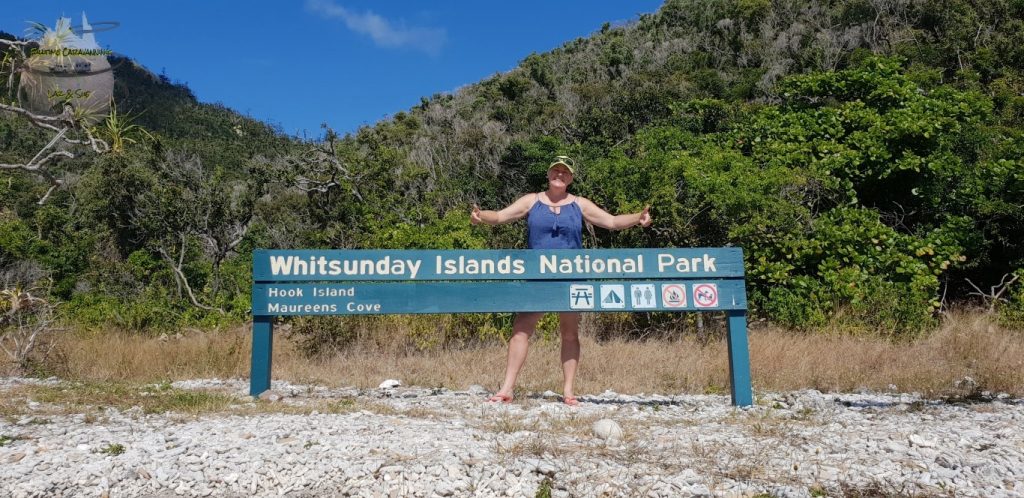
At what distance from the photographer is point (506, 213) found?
5.67 metres

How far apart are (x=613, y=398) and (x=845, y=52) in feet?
83.4

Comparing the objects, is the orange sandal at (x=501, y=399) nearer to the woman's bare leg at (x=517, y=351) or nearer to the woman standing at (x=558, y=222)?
the woman's bare leg at (x=517, y=351)

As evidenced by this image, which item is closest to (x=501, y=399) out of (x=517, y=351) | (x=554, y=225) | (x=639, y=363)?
(x=517, y=351)

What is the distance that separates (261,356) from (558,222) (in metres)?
2.44

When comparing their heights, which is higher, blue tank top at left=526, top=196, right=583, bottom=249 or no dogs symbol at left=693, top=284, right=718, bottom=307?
blue tank top at left=526, top=196, right=583, bottom=249

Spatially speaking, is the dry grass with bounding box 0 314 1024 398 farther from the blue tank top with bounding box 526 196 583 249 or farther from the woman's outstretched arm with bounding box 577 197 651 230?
the woman's outstretched arm with bounding box 577 197 651 230

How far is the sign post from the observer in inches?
220

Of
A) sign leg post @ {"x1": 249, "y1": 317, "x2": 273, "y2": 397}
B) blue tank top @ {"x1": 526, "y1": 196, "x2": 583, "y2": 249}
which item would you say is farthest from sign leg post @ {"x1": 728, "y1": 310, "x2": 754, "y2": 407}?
sign leg post @ {"x1": 249, "y1": 317, "x2": 273, "y2": 397}

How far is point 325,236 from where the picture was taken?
1298 cm

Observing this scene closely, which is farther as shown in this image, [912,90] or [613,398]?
[912,90]

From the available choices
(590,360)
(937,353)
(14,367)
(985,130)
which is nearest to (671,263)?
(590,360)

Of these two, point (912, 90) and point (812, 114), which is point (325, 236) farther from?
point (912, 90)

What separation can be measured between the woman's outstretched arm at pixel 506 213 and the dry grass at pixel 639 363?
1.47m

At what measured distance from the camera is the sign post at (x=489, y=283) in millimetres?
5582
